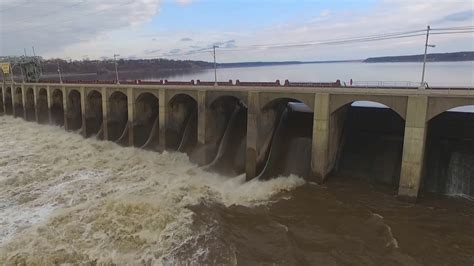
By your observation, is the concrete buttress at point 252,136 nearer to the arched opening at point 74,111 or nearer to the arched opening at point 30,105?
the arched opening at point 74,111

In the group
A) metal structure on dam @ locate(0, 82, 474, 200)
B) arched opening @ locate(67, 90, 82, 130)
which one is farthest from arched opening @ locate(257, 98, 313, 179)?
arched opening @ locate(67, 90, 82, 130)

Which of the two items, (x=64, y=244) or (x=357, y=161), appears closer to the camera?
(x=64, y=244)

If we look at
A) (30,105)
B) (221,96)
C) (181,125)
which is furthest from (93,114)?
(221,96)

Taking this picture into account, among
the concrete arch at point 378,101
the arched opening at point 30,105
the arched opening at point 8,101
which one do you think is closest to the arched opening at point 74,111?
the arched opening at point 30,105

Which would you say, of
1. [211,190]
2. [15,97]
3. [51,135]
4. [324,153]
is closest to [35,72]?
[15,97]

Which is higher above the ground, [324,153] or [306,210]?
[324,153]

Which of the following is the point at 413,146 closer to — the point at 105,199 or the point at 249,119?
A: the point at 249,119

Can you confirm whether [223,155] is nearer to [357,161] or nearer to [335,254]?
[357,161]
